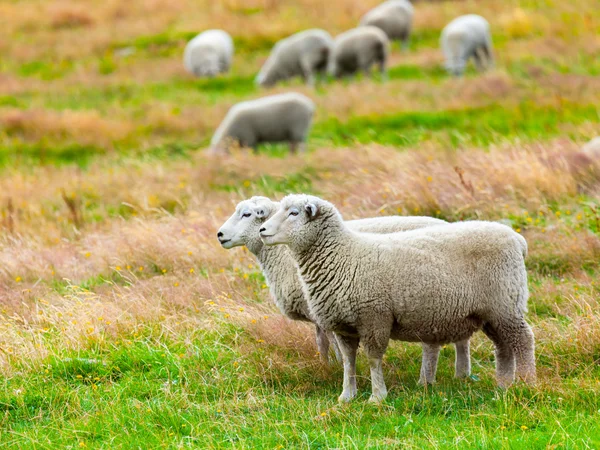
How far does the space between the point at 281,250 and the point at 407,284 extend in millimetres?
1408

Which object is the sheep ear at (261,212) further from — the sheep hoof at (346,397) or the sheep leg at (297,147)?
→ the sheep leg at (297,147)

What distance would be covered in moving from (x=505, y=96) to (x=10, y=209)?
10065 mm

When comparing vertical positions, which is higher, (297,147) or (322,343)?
(322,343)

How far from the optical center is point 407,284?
5.80 metres

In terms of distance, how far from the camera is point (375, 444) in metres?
5.01

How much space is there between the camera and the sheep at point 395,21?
24250 mm

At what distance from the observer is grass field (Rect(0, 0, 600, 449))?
551 centimetres

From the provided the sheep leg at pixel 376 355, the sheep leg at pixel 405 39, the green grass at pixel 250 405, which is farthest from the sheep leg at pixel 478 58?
the sheep leg at pixel 376 355

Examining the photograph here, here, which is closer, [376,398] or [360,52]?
[376,398]

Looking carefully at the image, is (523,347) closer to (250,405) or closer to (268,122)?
(250,405)

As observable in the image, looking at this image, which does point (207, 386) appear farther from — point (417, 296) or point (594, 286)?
point (594, 286)

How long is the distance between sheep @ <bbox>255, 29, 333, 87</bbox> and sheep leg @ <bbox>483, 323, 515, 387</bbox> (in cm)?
1599

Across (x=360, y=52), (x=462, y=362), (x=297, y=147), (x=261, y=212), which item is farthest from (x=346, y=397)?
(x=360, y=52)

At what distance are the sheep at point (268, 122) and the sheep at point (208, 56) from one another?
8.47 metres
